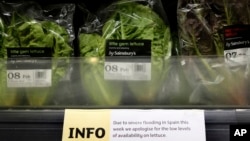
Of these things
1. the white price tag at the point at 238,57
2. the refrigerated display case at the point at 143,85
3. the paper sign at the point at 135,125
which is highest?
the white price tag at the point at 238,57

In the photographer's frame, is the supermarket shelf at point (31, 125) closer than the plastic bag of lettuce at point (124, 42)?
Yes

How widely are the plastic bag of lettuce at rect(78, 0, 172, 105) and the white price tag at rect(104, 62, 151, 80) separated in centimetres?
1

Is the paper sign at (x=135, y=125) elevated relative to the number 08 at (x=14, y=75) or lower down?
lower down

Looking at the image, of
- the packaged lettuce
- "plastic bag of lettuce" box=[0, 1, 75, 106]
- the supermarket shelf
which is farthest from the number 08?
the packaged lettuce

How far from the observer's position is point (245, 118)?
0.74 metres

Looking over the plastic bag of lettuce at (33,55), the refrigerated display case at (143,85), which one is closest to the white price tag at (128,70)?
the refrigerated display case at (143,85)

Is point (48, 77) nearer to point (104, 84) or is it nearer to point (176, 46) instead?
point (104, 84)

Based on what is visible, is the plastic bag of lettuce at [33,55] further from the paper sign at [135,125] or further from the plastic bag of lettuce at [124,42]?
the paper sign at [135,125]

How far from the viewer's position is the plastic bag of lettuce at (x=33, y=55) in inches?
34.9

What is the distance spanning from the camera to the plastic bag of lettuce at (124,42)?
0.88 m

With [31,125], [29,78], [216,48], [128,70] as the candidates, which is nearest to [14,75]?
[29,78]

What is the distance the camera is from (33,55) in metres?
0.91

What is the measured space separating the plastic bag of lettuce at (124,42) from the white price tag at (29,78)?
87 millimetres

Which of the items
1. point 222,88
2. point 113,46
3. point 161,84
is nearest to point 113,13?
point 113,46
